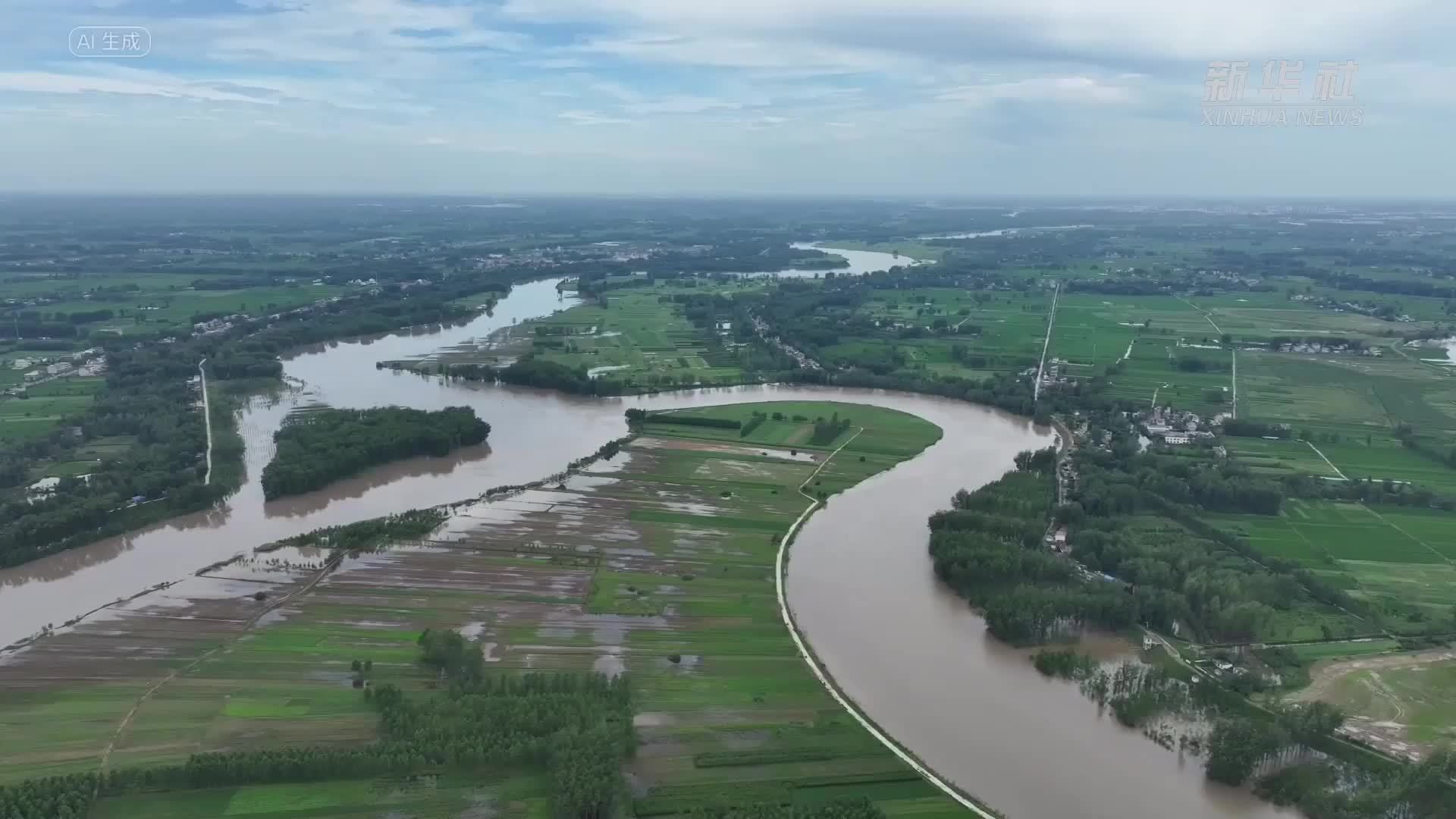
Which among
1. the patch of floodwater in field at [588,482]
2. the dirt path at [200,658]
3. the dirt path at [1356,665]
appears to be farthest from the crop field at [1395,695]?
the dirt path at [200,658]

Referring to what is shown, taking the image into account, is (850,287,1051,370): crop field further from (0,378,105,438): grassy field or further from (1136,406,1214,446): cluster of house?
(0,378,105,438): grassy field

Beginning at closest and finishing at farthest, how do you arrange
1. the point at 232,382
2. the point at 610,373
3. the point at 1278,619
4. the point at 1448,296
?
the point at 1278,619 < the point at 232,382 < the point at 610,373 < the point at 1448,296

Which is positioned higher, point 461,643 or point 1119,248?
point 1119,248

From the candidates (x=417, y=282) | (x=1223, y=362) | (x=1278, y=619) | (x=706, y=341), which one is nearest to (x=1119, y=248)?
(x=1223, y=362)

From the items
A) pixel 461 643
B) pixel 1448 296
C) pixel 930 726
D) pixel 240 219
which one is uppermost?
pixel 240 219

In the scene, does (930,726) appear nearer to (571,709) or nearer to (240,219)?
(571,709)

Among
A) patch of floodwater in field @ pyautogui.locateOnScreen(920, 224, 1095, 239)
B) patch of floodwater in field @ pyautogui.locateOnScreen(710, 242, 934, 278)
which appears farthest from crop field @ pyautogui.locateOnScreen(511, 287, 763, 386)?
patch of floodwater in field @ pyautogui.locateOnScreen(920, 224, 1095, 239)

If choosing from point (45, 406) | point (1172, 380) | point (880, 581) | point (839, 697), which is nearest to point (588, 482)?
point (880, 581)
